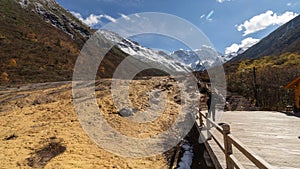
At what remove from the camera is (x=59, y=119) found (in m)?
9.80

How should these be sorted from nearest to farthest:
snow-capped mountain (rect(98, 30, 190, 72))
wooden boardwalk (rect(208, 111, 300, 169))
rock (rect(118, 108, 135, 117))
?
wooden boardwalk (rect(208, 111, 300, 169)), rock (rect(118, 108, 135, 117)), snow-capped mountain (rect(98, 30, 190, 72))

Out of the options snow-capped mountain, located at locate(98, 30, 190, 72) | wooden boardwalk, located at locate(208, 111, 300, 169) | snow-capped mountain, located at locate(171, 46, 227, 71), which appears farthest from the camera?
snow-capped mountain, located at locate(98, 30, 190, 72)

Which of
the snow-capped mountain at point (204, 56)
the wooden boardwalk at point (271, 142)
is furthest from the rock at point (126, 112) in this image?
the wooden boardwalk at point (271, 142)

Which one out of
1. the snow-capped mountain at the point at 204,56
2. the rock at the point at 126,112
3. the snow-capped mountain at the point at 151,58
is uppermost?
the snow-capped mountain at the point at 151,58

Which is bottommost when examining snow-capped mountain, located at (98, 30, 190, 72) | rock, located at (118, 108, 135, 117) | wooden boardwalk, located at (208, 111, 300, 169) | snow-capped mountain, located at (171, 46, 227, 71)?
wooden boardwalk, located at (208, 111, 300, 169)

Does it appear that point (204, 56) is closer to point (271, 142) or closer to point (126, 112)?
point (126, 112)

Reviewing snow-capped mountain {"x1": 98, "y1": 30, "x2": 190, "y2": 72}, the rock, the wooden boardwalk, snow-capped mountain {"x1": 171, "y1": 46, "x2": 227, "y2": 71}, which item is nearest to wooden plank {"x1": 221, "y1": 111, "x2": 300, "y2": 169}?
the wooden boardwalk

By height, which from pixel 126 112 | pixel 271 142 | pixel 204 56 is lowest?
pixel 271 142

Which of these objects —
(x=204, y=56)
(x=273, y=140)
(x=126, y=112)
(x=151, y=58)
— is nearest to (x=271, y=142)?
(x=273, y=140)

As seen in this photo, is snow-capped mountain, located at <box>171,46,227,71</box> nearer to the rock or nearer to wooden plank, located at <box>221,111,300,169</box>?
the rock

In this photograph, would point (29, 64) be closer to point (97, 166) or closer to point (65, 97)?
point (65, 97)

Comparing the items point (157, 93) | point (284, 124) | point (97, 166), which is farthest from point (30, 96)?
point (284, 124)

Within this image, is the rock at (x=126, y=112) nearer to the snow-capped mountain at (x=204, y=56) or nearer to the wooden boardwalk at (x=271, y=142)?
the snow-capped mountain at (x=204, y=56)

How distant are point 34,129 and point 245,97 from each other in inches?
536
